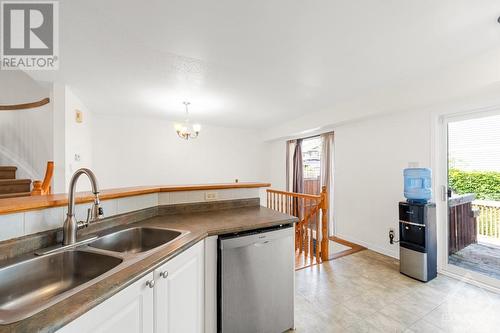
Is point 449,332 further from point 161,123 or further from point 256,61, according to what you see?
point 161,123

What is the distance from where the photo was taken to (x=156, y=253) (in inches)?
41.2

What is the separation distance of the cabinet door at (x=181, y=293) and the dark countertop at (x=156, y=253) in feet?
0.24

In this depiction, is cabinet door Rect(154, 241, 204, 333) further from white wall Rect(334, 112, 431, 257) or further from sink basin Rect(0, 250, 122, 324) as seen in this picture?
white wall Rect(334, 112, 431, 257)

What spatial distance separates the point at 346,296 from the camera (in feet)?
7.51

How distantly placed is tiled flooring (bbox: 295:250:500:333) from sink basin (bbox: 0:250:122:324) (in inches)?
64.9

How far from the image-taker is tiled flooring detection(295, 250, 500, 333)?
1860mm

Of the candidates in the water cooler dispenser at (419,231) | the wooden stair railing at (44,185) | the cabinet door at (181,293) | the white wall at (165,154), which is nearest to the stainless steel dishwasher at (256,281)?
the cabinet door at (181,293)

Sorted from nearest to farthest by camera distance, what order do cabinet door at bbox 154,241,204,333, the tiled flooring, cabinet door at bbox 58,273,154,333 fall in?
cabinet door at bbox 58,273,154,333 < cabinet door at bbox 154,241,204,333 < the tiled flooring

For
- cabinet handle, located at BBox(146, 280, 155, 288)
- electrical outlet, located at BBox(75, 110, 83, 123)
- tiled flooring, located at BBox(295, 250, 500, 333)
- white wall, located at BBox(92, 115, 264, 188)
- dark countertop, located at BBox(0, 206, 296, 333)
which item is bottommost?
tiled flooring, located at BBox(295, 250, 500, 333)

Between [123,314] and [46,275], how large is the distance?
0.51 meters

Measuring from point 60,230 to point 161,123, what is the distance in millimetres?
4289
